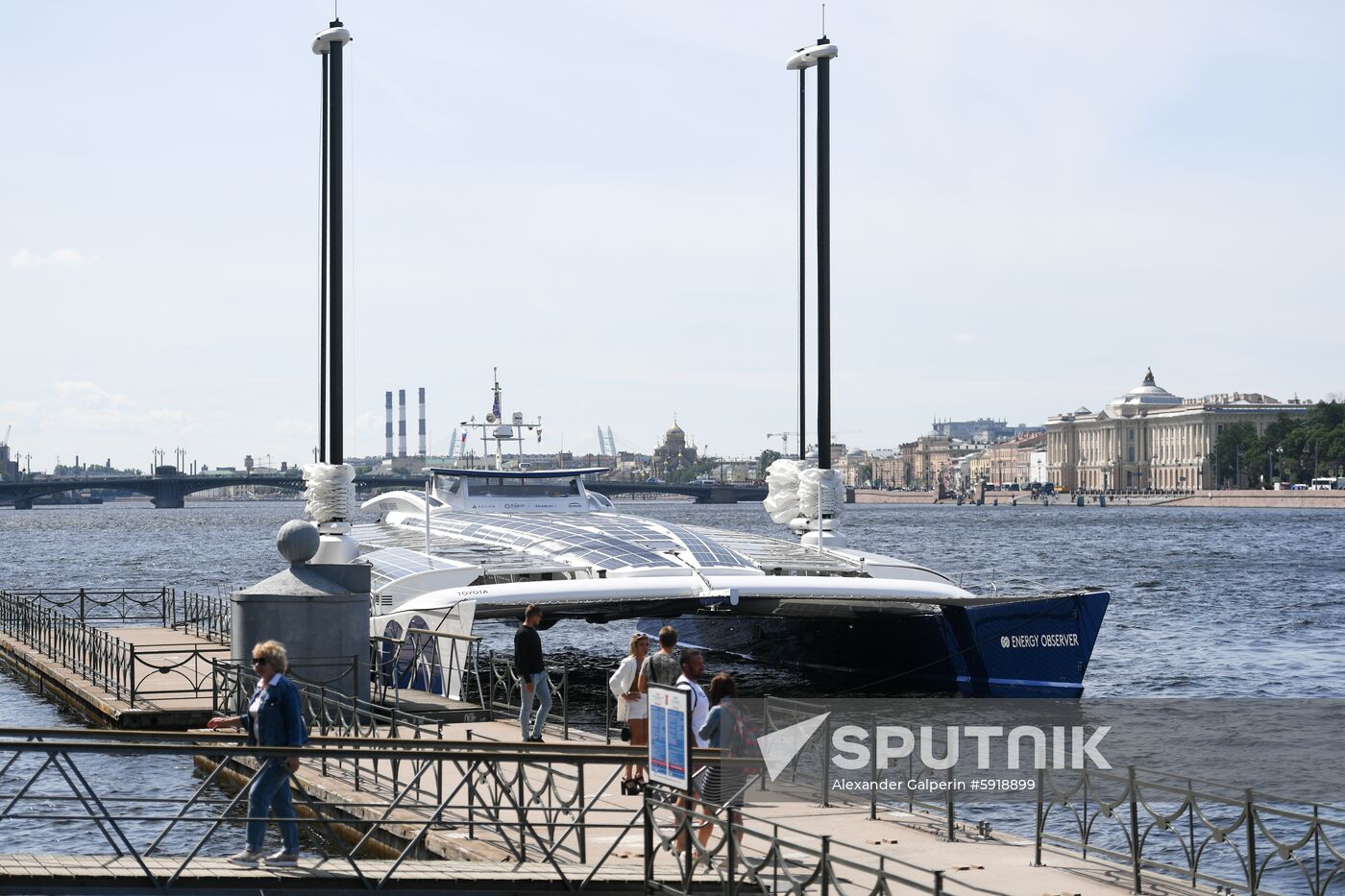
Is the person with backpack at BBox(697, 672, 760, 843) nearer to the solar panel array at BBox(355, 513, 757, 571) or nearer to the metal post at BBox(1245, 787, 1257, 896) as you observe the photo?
the metal post at BBox(1245, 787, 1257, 896)

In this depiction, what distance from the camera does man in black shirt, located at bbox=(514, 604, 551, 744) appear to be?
18.8m

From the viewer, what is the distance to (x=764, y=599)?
94.5 ft

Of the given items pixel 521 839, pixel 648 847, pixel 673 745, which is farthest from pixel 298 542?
pixel 673 745

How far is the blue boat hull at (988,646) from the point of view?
2830 centimetres

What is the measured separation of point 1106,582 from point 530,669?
2148 inches

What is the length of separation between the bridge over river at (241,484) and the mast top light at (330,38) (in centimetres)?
10387

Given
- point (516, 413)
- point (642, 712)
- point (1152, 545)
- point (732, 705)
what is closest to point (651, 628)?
point (516, 413)

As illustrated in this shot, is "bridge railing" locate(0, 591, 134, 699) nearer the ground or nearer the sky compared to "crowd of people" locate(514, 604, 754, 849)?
nearer the ground

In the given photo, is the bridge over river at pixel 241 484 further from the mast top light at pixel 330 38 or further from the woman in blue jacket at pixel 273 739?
the woman in blue jacket at pixel 273 739

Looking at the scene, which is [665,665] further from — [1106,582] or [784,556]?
[1106,582]

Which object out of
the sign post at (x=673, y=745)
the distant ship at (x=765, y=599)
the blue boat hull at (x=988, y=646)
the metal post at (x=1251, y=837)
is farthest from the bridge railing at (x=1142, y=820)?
the sign post at (x=673, y=745)

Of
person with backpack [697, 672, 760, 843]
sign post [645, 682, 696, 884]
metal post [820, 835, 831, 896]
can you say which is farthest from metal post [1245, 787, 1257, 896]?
sign post [645, 682, 696, 884]

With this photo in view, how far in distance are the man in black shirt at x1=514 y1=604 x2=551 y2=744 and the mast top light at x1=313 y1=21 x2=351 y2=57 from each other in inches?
421

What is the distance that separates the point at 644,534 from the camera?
34438 mm
